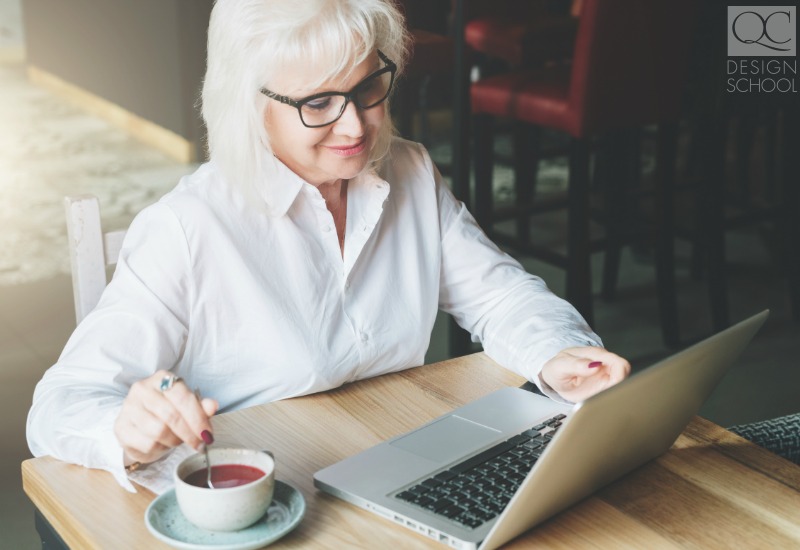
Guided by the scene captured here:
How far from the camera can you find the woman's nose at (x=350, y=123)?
4.42 feet

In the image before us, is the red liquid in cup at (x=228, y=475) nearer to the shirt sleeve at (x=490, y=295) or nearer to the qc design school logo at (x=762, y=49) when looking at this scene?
the shirt sleeve at (x=490, y=295)

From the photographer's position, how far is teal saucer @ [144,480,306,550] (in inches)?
36.6

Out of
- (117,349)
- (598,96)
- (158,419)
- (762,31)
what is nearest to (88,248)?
(117,349)

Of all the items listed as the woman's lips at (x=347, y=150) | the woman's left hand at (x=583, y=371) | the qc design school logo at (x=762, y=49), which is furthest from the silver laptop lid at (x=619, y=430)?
the qc design school logo at (x=762, y=49)

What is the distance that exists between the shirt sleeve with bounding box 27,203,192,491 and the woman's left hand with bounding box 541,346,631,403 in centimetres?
47

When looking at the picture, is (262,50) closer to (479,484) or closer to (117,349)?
(117,349)

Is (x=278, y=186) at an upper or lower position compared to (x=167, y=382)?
upper

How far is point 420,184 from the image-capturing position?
1570 millimetres

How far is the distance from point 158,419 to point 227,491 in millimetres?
135

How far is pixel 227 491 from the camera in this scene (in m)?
0.91

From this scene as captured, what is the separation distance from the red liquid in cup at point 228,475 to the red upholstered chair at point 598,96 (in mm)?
1956

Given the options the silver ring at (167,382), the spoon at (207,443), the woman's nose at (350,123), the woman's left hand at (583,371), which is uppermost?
the woman's nose at (350,123)

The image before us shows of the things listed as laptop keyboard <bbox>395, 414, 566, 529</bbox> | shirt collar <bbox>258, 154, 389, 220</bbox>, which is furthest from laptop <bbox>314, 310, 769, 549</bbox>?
shirt collar <bbox>258, 154, 389, 220</bbox>

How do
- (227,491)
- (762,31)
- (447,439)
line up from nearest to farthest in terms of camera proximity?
(227,491)
(447,439)
(762,31)
